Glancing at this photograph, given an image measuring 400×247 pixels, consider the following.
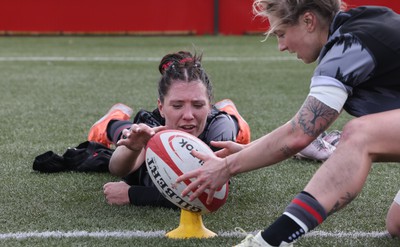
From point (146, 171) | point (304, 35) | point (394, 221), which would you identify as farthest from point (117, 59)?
point (304, 35)

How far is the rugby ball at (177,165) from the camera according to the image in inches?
124

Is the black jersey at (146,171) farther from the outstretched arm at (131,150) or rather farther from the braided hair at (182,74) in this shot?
the braided hair at (182,74)

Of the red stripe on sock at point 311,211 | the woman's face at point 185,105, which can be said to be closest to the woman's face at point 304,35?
the red stripe on sock at point 311,211

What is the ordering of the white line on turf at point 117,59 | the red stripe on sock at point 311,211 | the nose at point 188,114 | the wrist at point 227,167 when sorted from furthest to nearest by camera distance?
1. the white line on turf at point 117,59
2. the nose at point 188,114
3. the wrist at point 227,167
4. the red stripe on sock at point 311,211

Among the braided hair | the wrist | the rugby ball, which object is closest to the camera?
the wrist

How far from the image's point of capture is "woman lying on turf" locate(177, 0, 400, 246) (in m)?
2.73

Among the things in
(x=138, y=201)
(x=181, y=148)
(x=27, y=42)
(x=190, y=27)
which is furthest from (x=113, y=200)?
(x=190, y=27)

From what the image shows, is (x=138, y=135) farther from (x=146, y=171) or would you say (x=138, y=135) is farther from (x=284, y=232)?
(x=284, y=232)

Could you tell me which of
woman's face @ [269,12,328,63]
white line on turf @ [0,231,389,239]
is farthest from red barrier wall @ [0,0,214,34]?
woman's face @ [269,12,328,63]

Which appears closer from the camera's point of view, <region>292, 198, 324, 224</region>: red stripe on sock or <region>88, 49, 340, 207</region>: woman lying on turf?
<region>292, 198, 324, 224</region>: red stripe on sock

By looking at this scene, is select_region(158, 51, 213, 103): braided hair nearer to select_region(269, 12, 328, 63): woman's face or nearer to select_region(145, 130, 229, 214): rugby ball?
select_region(145, 130, 229, 214): rugby ball

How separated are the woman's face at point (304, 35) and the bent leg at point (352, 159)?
0.36 meters

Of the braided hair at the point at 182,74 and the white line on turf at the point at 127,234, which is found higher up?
the braided hair at the point at 182,74

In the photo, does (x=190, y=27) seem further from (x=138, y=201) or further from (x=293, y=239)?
(x=293, y=239)
